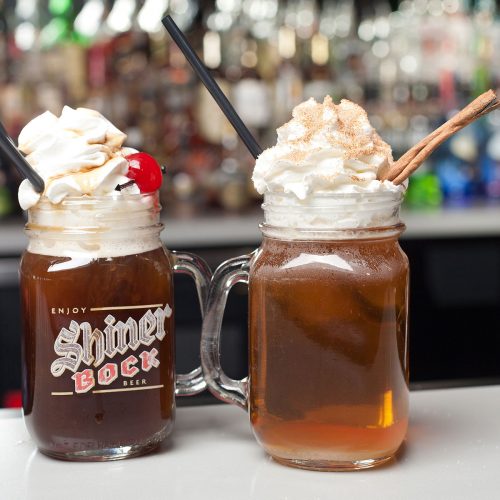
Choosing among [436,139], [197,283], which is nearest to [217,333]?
[197,283]

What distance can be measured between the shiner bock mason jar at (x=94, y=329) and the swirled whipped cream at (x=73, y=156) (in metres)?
A: 0.01

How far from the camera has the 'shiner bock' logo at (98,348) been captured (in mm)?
879

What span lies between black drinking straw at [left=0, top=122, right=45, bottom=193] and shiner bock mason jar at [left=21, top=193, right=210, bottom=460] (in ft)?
0.06

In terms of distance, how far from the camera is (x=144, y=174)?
92 centimetres

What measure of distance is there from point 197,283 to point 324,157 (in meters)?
0.20

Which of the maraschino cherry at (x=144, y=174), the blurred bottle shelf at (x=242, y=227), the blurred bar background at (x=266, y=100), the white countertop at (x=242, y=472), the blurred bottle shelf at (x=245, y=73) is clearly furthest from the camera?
the blurred bottle shelf at (x=245, y=73)

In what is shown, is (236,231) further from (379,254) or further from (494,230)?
(379,254)

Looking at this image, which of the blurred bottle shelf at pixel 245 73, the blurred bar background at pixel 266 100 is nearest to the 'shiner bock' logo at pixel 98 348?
the blurred bar background at pixel 266 100

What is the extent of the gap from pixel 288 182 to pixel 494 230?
1.97m

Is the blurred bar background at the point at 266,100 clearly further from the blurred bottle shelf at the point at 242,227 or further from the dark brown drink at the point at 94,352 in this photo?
the dark brown drink at the point at 94,352

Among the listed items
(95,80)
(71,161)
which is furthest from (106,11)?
(71,161)

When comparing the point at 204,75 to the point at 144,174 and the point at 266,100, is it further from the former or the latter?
the point at 266,100

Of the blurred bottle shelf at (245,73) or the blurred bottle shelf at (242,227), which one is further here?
the blurred bottle shelf at (245,73)

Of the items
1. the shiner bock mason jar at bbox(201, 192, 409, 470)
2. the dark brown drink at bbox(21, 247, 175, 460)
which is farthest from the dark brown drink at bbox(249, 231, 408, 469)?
the dark brown drink at bbox(21, 247, 175, 460)
